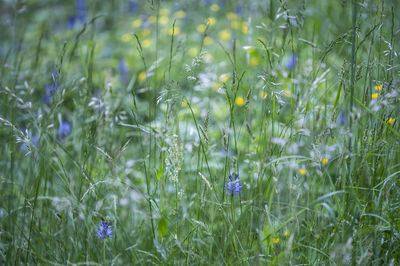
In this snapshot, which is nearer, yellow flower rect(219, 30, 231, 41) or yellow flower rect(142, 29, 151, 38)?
yellow flower rect(219, 30, 231, 41)

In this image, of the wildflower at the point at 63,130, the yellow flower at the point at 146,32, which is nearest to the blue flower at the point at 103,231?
the wildflower at the point at 63,130

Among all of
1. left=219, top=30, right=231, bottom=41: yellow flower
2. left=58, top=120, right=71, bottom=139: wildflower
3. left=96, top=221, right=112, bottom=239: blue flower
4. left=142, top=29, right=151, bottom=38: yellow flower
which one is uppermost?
left=142, top=29, right=151, bottom=38: yellow flower

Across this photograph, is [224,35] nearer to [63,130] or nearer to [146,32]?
[146,32]

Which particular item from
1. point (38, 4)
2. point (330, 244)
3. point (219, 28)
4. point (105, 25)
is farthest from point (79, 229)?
point (38, 4)

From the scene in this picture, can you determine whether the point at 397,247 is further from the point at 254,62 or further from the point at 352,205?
the point at 254,62

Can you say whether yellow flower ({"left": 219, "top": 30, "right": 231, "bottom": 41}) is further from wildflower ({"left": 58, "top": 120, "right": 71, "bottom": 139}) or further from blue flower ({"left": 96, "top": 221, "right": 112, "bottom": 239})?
blue flower ({"left": 96, "top": 221, "right": 112, "bottom": 239})

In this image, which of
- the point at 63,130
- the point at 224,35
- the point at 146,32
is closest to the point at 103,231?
the point at 63,130

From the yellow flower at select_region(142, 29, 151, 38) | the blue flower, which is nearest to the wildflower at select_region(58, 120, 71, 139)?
the blue flower

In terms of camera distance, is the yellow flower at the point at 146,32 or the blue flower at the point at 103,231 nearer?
the blue flower at the point at 103,231

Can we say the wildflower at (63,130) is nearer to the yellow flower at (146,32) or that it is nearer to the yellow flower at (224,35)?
the yellow flower at (224,35)

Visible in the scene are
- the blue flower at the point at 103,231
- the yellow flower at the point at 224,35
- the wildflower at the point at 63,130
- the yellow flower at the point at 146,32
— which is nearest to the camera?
the blue flower at the point at 103,231

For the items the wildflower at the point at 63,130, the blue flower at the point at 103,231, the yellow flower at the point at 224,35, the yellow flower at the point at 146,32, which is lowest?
the blue flower at the point at 103,231

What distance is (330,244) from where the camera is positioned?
1.20 metres

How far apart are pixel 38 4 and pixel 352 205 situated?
5638 millimetres
